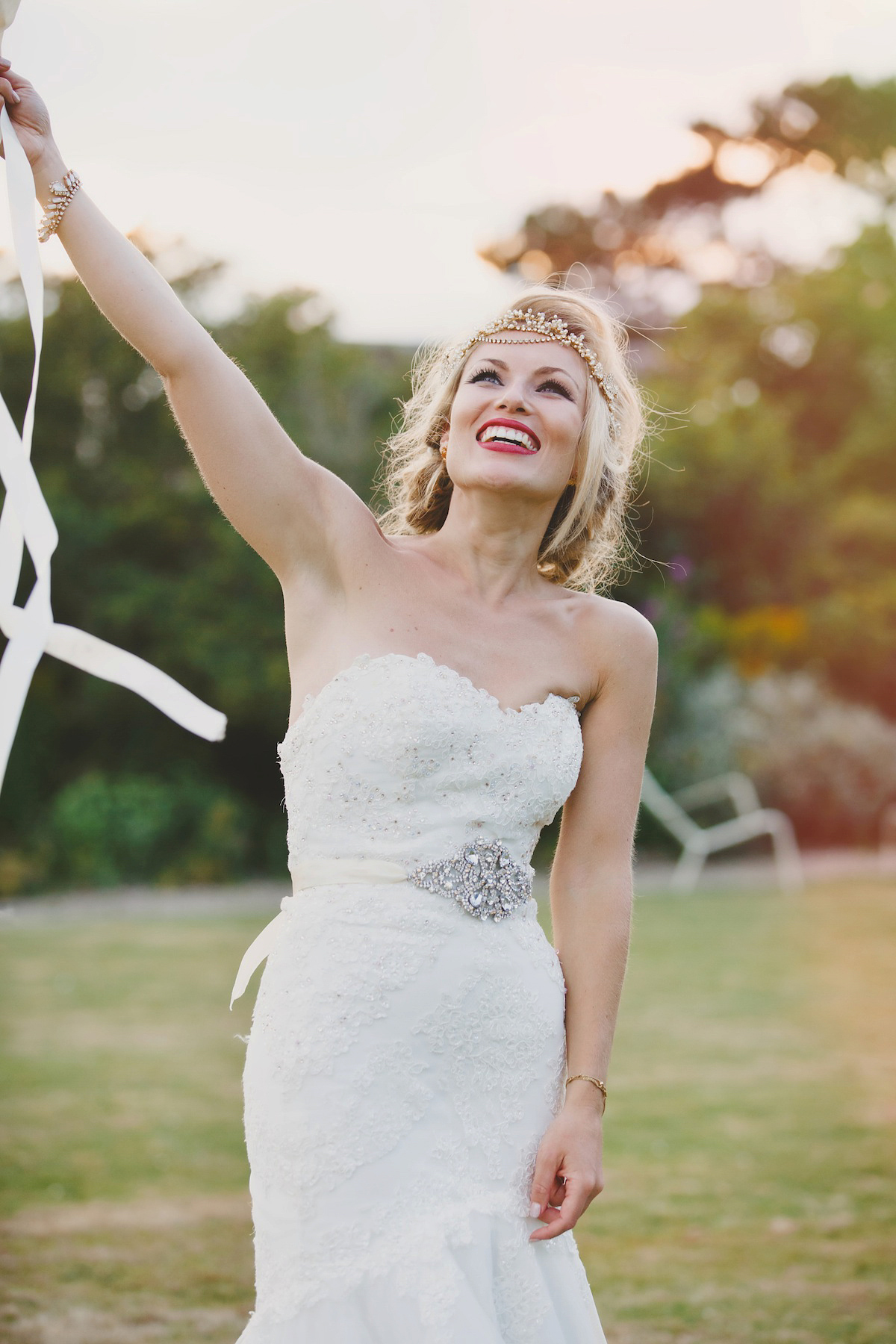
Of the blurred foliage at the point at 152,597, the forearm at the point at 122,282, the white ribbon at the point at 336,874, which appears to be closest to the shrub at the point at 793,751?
the blurred foliage at the point at 152,597

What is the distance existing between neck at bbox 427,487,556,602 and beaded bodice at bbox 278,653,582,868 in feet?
0.85

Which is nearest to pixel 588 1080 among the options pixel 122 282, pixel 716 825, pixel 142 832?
pixel 122 282

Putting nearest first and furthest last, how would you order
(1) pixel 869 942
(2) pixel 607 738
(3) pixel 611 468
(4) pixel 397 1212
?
(4) pixel 397 1212 < (2) pixel 607 738 < (3) pixel 611 468 < (1) pixel 869 942

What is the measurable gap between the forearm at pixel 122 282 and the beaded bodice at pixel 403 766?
553 mm

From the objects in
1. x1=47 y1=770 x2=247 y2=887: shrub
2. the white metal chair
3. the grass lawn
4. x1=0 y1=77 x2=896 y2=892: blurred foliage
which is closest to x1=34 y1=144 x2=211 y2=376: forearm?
the grass lawn

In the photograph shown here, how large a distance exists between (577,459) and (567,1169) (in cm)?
120

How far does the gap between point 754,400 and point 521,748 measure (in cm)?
1846

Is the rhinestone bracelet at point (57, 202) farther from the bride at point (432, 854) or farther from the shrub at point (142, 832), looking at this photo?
the shrub at point (142, 832)

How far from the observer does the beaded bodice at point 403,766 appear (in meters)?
2.21

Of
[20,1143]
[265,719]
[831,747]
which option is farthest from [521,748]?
[831,747]

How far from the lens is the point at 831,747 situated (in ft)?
51.2

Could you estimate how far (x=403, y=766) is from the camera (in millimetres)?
2215

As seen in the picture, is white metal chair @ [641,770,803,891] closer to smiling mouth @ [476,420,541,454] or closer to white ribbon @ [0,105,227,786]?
smiling mouth @ [476,420,541,454]

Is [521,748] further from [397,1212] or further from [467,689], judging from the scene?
[397,1212]
